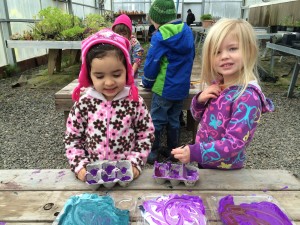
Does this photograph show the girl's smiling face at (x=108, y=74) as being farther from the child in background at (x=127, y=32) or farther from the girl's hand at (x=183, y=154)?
the child in background at (x=127, y=32)

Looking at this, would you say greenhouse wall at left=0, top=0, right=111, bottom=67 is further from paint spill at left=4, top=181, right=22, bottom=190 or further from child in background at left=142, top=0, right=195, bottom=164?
paint spill at left=4, top=181, right=22, bottom=190

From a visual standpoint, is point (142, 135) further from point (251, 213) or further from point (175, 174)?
point (251, 213)

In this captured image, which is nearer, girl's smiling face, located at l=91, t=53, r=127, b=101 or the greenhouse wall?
girl's smiling face, located at l=91, t=53, r=127, b=101

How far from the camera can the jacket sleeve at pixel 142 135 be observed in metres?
1.38

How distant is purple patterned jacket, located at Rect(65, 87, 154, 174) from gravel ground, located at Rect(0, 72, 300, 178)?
1.39 metres

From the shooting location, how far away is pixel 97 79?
4.17ft

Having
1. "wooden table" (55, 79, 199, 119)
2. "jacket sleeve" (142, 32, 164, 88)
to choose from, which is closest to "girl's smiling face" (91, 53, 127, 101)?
"jacket sleeve" (142, 32, 164, 88)

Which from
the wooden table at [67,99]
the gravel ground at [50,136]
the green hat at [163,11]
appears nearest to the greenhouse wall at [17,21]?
the gravel ground at [50,136]

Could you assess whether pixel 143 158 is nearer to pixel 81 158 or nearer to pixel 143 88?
pixel 81 158

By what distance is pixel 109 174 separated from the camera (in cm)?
125

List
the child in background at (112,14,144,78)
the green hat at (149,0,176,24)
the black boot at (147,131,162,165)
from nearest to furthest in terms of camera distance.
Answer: the green hat at (149,0,176,24), the black boot at (147,131,162,165), the child in background at (112,14,144,78)

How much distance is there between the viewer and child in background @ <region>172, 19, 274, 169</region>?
3.88ft

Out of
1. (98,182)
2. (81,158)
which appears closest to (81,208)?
(98,182)

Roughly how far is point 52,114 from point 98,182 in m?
3.40
